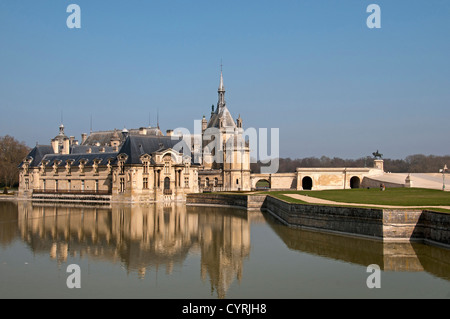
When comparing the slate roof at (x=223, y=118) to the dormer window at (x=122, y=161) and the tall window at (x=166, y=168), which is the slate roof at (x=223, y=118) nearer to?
the tall window at (x=166, y=168)

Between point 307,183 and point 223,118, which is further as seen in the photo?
point 307,183

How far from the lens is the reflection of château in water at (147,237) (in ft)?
71.7

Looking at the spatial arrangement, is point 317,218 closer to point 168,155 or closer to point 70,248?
point 70,248

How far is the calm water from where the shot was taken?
56.0 ft

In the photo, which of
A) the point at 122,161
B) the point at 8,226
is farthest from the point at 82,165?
the point at 8,226

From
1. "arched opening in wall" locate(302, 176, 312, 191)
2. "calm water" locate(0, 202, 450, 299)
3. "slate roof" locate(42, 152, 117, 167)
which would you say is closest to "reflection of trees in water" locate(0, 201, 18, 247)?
"calm water" locate(0, 202, 450, 299)

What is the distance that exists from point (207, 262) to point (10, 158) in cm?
6735

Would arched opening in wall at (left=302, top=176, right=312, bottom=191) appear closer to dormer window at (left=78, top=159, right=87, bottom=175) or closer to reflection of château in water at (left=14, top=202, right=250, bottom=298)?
dormer window at (left=78, top=159, right=87, bottom=175)

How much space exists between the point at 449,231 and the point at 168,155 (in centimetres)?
3646

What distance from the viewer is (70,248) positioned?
25.5m

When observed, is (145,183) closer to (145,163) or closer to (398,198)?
(145,163)

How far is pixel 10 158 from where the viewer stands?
80.6 meters

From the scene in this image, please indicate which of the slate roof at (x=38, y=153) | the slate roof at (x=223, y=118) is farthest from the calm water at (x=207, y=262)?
the slate roof at (x=223, y=118)

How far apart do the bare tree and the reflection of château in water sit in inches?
1407
